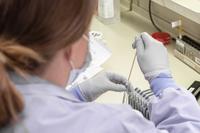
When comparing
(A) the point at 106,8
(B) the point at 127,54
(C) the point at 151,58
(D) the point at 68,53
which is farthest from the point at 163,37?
(D) the point at 68,53

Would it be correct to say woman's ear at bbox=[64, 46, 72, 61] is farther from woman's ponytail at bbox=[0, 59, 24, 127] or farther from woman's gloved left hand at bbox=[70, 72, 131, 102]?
woman's gloved left hand at bbox=[70, 72, 131, 102]

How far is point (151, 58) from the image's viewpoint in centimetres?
111

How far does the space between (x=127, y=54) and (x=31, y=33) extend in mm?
960

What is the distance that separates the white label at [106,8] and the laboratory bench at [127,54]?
6 cm

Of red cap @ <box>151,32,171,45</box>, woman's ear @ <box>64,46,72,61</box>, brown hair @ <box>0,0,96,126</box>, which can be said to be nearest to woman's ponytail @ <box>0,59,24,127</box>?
brown hair @ <box>0,0,96,126</box>

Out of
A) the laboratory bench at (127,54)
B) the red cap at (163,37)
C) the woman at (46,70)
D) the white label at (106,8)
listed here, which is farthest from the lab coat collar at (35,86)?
the white label at (106,8)

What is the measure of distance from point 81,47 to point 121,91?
51cm

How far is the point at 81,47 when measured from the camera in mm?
703

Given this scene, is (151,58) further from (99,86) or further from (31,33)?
(31,33)

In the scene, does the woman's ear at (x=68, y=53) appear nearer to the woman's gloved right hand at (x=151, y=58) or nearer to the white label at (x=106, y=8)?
the woman's gloved right hand at (x=151, y=58)

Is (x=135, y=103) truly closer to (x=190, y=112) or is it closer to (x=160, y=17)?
(x=190, y=112)

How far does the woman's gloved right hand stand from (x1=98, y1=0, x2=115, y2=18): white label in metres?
0.55

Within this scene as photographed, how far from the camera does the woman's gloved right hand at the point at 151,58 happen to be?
108 cm

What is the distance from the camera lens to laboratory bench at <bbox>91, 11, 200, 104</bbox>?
4.22 ft
